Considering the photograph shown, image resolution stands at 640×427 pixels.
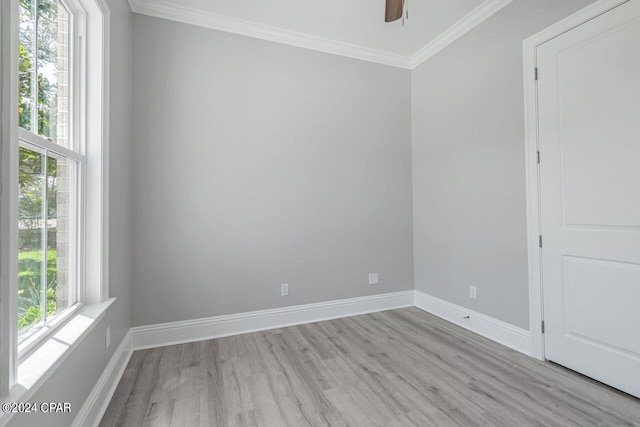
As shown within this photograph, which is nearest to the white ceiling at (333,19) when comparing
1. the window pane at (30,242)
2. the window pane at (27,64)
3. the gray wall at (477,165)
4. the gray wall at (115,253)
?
the gray wall at (477,165)

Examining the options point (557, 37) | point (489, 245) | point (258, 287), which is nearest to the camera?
point (557, 37)

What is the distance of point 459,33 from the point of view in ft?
9.24

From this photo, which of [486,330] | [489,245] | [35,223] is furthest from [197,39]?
[486,330]

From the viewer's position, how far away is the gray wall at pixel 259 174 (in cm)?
249

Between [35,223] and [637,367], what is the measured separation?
323cm

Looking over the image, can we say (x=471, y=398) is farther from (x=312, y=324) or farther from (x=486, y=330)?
(x=312, y=324)

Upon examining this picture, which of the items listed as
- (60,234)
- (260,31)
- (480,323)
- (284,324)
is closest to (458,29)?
(260,31)

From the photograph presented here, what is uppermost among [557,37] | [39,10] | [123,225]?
[557,37]

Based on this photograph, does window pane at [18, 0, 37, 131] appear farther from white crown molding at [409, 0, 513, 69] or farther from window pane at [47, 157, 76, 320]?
white crown molding at [409, 0, 513, 69]

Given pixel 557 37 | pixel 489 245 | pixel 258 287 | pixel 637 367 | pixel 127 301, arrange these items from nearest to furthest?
1. pixel 637 367
2. pixel 557 37
3. pixel 127 301
4. pixel 489 245
5. pixel 258 287

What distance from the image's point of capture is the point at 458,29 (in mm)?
2797

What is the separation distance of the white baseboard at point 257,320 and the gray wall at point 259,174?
0.24ft

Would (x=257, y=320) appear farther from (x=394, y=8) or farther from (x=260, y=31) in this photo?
(x=260, y=31)

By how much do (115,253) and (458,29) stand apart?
3.53m
